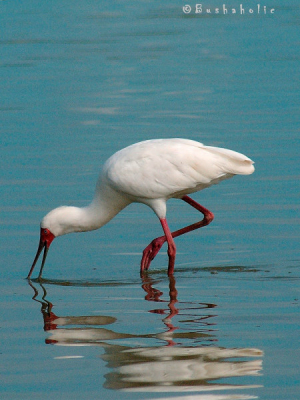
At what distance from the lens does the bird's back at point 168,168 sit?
11.2 m

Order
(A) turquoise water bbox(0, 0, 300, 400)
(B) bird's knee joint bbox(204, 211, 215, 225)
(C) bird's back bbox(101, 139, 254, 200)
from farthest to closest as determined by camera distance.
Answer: (B) bird's knee joint bbox(204, 211, 215, 225), (C) bird's back bbox(101, 139, 254, 200), (A) turquoise water bbox(0, 0, 300, 400)

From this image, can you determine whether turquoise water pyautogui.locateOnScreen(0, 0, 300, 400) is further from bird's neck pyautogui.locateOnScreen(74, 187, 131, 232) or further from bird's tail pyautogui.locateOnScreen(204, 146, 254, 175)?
bird's tail pyautogui.locateOnScreen(204, 146, 254, 175)

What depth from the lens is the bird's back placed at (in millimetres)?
11203

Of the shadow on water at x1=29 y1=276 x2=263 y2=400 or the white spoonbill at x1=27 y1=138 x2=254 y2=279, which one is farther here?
the white spoonbill at x1=27 y1=138 x2=254 y2=279

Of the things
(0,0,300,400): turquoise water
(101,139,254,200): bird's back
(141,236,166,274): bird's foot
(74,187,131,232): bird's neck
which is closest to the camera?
(0,0,300,400): turquoise water

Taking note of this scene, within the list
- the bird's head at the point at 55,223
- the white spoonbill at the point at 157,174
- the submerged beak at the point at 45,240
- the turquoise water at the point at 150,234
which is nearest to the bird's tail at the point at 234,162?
the white spoonbill at the point at 157,174

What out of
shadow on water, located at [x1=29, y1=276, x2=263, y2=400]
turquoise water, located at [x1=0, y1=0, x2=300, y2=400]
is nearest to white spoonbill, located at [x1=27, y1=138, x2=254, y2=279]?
turquoise water, located at [x1=0, y1=0, x2=300, y2=400]

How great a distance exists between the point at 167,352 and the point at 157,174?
355 centimetres

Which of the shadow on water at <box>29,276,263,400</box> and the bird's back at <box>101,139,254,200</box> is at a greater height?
the bird's back at <box>101,139,254,200</box>

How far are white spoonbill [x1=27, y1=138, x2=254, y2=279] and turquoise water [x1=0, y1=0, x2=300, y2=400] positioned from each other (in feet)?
1.29

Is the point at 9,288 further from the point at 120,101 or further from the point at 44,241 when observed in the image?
the point at 120,101

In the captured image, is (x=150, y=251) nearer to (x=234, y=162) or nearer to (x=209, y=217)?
(x=209, y=217)

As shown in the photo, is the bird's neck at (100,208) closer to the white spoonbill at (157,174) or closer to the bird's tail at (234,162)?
the white spoonbill at (157,174)

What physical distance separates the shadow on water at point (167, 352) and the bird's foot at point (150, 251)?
1.63 metres
